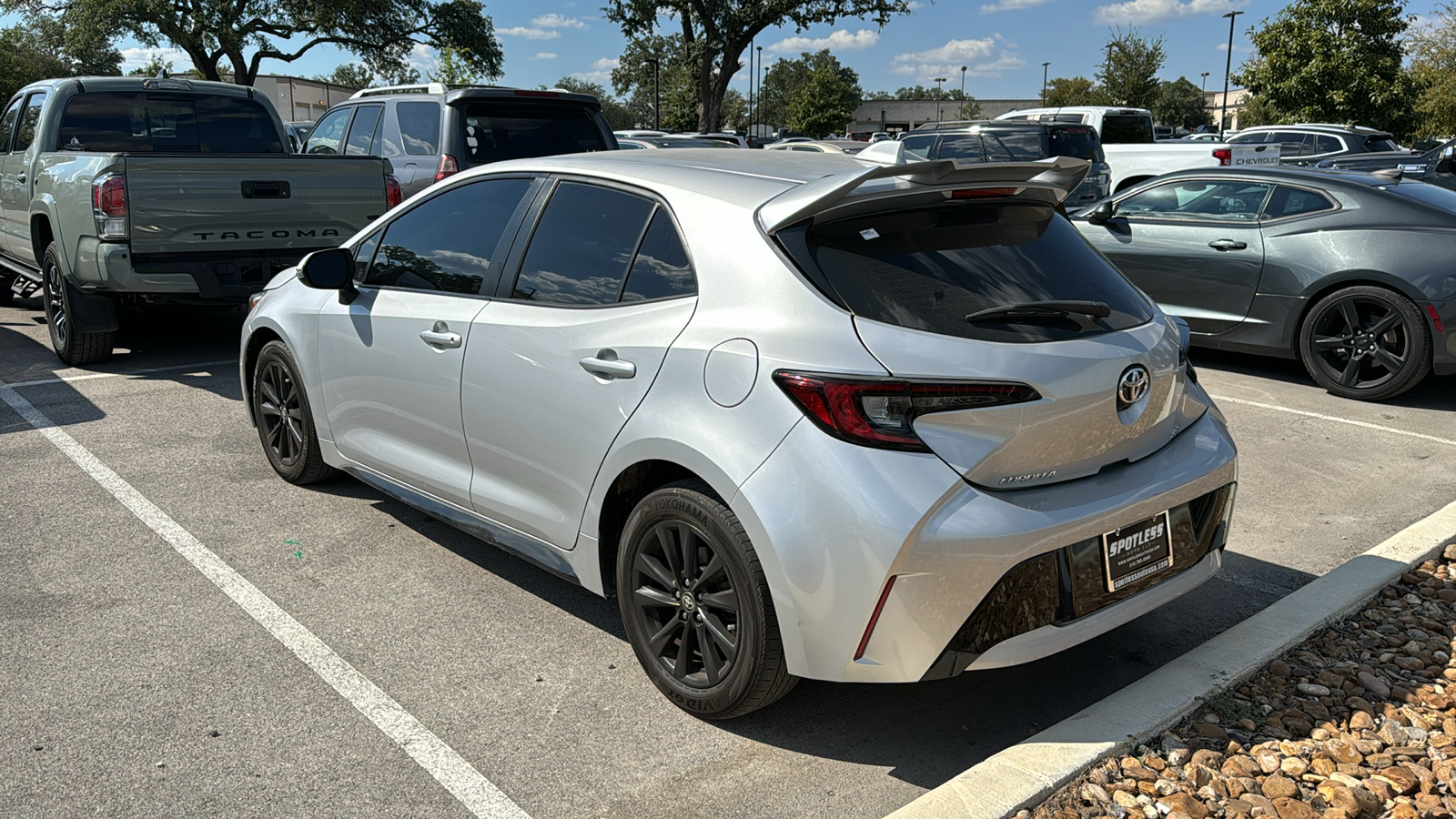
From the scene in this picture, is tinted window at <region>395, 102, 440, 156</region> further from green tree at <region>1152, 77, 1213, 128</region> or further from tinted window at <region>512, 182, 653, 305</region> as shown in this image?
green tree at <region>1152, 77, 1213, 128</region>

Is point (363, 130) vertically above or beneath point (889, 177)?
above

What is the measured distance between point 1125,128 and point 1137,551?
1798cm

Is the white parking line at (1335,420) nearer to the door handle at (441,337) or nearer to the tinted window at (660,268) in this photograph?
the tinted window at (660,268)

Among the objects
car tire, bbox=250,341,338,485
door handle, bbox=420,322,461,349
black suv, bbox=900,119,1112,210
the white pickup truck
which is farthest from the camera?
the white pickup truck

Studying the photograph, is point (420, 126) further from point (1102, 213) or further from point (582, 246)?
point (582, 246)

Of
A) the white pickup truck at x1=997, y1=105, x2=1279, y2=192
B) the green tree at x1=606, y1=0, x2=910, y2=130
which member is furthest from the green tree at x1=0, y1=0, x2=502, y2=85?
the white pickup truck at x1=997, y1=105, x2=1279, y2=192

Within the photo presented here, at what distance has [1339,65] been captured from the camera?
29875 millimetres

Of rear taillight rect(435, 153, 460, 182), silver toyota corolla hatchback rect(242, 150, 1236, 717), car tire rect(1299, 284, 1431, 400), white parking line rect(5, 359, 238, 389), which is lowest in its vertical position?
white parking line rect(5, 359, 238, 389)

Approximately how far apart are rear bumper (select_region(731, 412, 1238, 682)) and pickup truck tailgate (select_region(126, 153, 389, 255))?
19.3 ft

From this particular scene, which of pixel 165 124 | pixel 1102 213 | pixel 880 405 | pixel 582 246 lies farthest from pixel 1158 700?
pixel 165 124

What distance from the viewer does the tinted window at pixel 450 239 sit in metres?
4.12

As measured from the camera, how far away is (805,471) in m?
2.84

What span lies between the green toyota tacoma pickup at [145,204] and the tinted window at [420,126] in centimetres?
138

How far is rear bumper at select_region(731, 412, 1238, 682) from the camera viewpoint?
277cm
